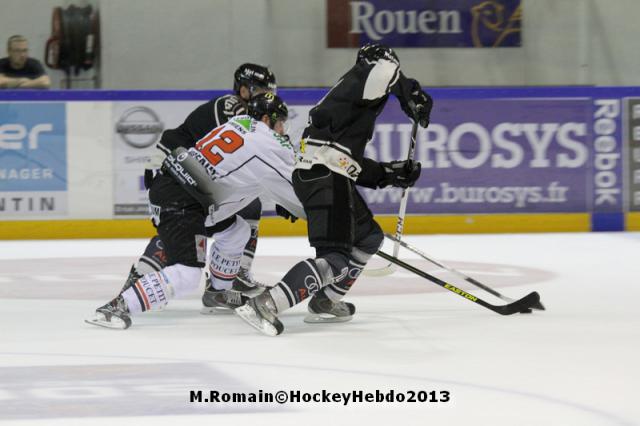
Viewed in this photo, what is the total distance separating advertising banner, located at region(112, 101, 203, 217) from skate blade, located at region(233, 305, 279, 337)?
4.14 m

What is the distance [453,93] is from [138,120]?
2.30 m

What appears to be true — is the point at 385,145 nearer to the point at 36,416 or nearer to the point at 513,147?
the point at 513,147

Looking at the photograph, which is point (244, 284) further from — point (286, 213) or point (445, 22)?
point (445, 22)

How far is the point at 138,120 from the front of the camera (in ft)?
29.7

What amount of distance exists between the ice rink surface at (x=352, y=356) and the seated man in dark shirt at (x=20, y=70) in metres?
2.50

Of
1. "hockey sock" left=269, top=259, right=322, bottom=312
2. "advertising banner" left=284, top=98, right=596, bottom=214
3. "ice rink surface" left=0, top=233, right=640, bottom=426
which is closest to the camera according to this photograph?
"ice rink surface" left=0, top=233, right=640, bottom=426

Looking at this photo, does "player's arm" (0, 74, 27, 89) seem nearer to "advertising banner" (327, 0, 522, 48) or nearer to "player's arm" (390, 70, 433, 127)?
"advertising banner" (327, 0, 522, 48)

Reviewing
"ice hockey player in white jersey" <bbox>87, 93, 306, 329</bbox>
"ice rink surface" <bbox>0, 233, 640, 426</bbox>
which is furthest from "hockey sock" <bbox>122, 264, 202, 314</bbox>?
"ice rink surface" <bbox>0, 233, 640, 426</bbox>

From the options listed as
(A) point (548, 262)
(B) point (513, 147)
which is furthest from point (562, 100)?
(A) point (548, 262)

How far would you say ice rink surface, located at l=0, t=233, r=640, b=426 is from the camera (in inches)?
142

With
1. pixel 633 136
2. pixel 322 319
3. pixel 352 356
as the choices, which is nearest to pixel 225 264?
pixel 322 319

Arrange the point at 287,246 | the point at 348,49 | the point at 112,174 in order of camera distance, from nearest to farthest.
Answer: the point at 287,246, the point at 112,174, the point at 348,49

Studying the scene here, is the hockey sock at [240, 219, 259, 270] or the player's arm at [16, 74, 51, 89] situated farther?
the player's arm at [16, 74, 51, 89]

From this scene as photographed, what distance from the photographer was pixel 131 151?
9.05 meters
